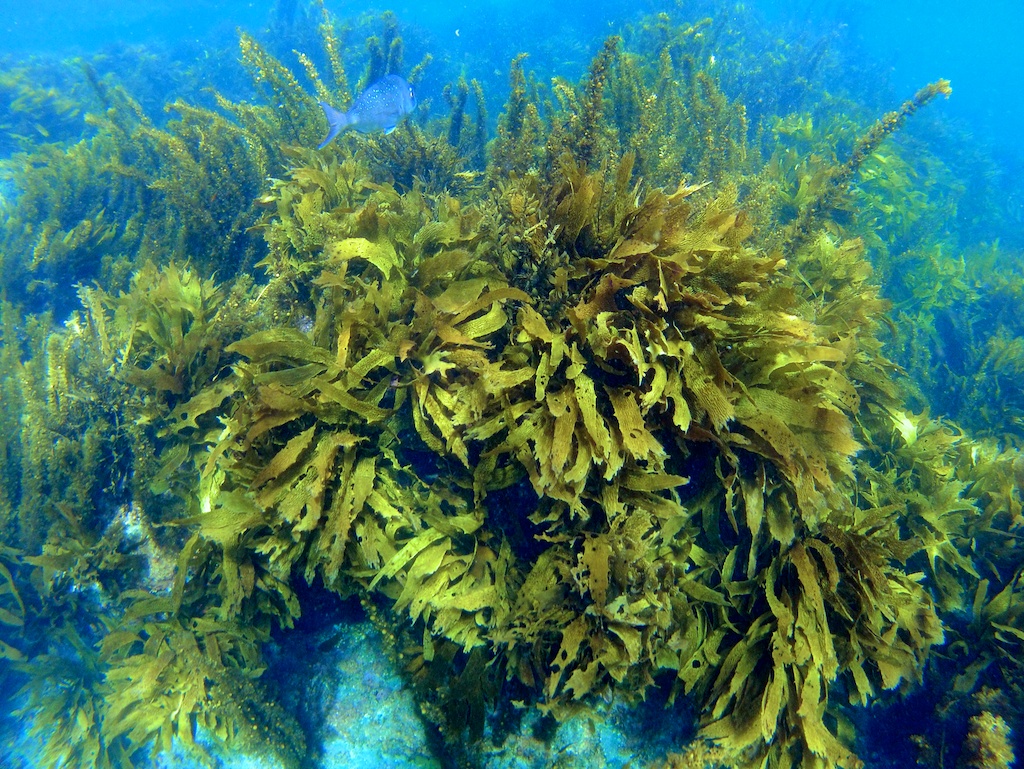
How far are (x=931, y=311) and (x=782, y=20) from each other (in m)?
20.0

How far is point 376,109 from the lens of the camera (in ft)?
11.8

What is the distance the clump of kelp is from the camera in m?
2.13

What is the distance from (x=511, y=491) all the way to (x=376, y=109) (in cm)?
308

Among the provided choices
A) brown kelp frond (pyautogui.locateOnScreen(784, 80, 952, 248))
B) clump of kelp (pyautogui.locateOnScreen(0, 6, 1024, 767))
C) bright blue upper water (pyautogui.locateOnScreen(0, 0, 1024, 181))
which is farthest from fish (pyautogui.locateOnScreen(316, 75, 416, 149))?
bright blue upper water (pyautogui.locateOnScreen(0, 0, 1024, 181))

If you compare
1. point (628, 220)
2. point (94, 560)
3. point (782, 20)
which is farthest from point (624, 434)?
point (782, 20)

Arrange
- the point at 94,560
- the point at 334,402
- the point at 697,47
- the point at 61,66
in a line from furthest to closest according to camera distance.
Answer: the point at 61,66, the point at 697,47, the point at 94,560, the point at 334,402

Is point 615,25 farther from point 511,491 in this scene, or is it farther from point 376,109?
point 511,491

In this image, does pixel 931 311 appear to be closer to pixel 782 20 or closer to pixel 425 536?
pixel 425 536

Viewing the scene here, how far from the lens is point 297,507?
6.87 ft

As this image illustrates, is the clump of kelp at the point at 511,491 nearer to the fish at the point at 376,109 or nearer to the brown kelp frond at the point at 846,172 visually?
the fish at the point at 376,109

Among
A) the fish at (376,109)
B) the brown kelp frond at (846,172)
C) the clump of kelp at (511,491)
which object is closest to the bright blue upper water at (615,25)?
the fish at (376,109)

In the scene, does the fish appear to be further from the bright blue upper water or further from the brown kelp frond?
the bright blue upper water

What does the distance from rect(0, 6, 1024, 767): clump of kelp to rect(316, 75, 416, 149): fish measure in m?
0.70

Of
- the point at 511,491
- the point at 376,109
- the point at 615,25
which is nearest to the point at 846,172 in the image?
the point at 376,109
